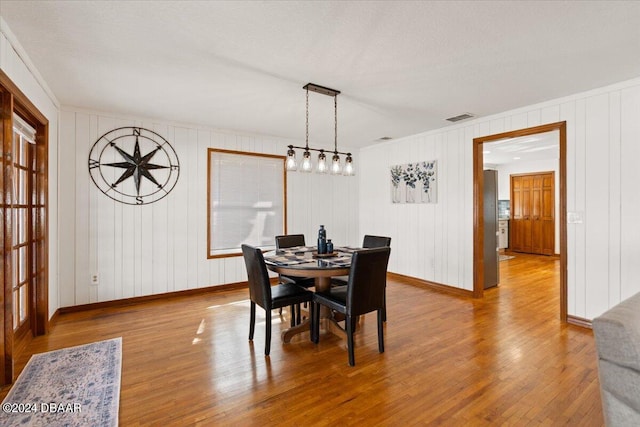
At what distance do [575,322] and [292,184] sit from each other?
4.22 m

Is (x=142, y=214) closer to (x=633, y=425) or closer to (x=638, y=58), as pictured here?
(x=633, y=425)

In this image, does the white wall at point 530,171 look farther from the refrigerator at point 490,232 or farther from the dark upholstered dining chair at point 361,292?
the dark upholstered dining chair at point 361,292

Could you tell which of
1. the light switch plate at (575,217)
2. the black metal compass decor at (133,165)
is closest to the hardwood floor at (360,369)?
the light switch plate at (575,217)

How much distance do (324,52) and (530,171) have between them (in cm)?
811

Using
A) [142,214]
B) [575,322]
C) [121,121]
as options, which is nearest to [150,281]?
[142,214]

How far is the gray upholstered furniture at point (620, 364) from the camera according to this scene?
1.14 meters

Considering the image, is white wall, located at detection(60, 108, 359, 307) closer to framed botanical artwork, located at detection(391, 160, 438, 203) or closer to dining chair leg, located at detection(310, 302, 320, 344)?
framed botanical artwork, located at detection(391, 160, 438, 203)

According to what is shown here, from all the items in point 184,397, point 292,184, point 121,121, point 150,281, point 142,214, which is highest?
point 121,121

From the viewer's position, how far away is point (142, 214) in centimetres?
421

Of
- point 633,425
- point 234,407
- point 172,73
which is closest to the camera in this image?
point 633,425

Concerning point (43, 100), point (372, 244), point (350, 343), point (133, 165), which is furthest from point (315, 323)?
point (43, 100)

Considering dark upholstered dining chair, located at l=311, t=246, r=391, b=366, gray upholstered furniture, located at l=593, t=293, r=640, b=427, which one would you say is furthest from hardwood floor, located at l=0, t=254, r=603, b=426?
gray upholstered furniture, located at l=593, t=293, r=640, b=427

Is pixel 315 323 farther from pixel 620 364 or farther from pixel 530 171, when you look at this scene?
pixel 530 171

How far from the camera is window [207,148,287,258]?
4754mm
